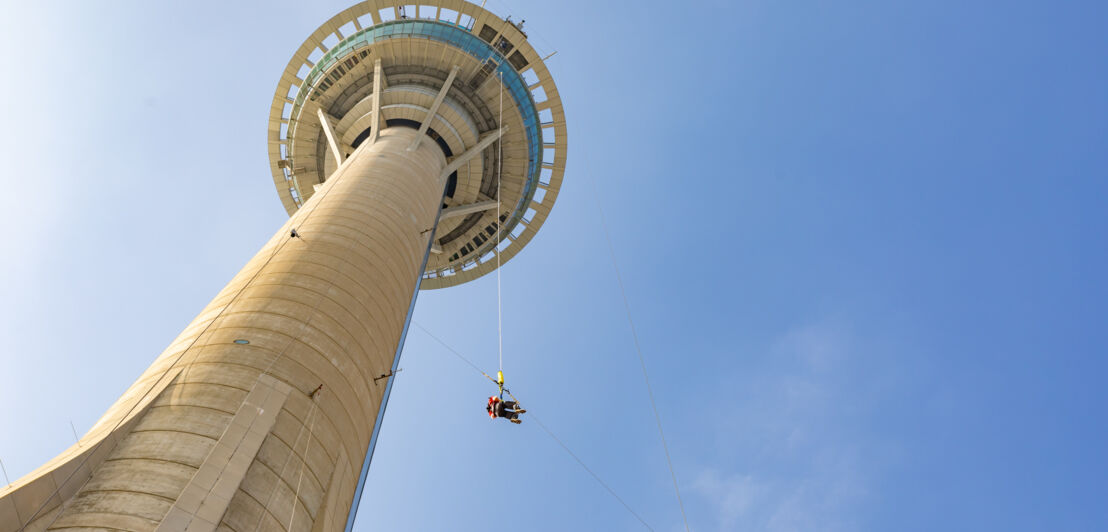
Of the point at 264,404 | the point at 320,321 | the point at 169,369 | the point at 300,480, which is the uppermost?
the point at 320,321

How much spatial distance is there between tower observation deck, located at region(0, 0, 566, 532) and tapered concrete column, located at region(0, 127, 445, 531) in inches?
Result: 1.2

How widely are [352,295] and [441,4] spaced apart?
19809 mm

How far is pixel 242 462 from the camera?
9.45 meters

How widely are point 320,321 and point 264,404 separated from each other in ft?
8.77

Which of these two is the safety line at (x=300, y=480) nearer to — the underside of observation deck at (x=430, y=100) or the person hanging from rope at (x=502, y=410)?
the person hanging from rope at (x=502, y=410)

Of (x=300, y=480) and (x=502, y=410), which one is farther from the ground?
(x=502, y=410)

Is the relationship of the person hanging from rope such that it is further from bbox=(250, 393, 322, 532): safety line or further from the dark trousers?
bbox=(250, 393, 322, 532): safety line

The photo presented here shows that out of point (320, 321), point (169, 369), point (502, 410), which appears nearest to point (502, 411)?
point (502, 410)

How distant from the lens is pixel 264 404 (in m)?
10.6

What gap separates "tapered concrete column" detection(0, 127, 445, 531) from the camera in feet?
28.3

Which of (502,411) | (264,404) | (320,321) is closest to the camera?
(264,404)

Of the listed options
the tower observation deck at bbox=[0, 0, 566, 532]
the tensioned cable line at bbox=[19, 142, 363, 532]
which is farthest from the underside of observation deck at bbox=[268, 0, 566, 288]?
the tensioned cable line at bbox=[19, 142, 363, 532]

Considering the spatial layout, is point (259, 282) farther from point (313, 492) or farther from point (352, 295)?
point (313, 492)

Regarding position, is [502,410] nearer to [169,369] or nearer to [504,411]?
[504,411]
